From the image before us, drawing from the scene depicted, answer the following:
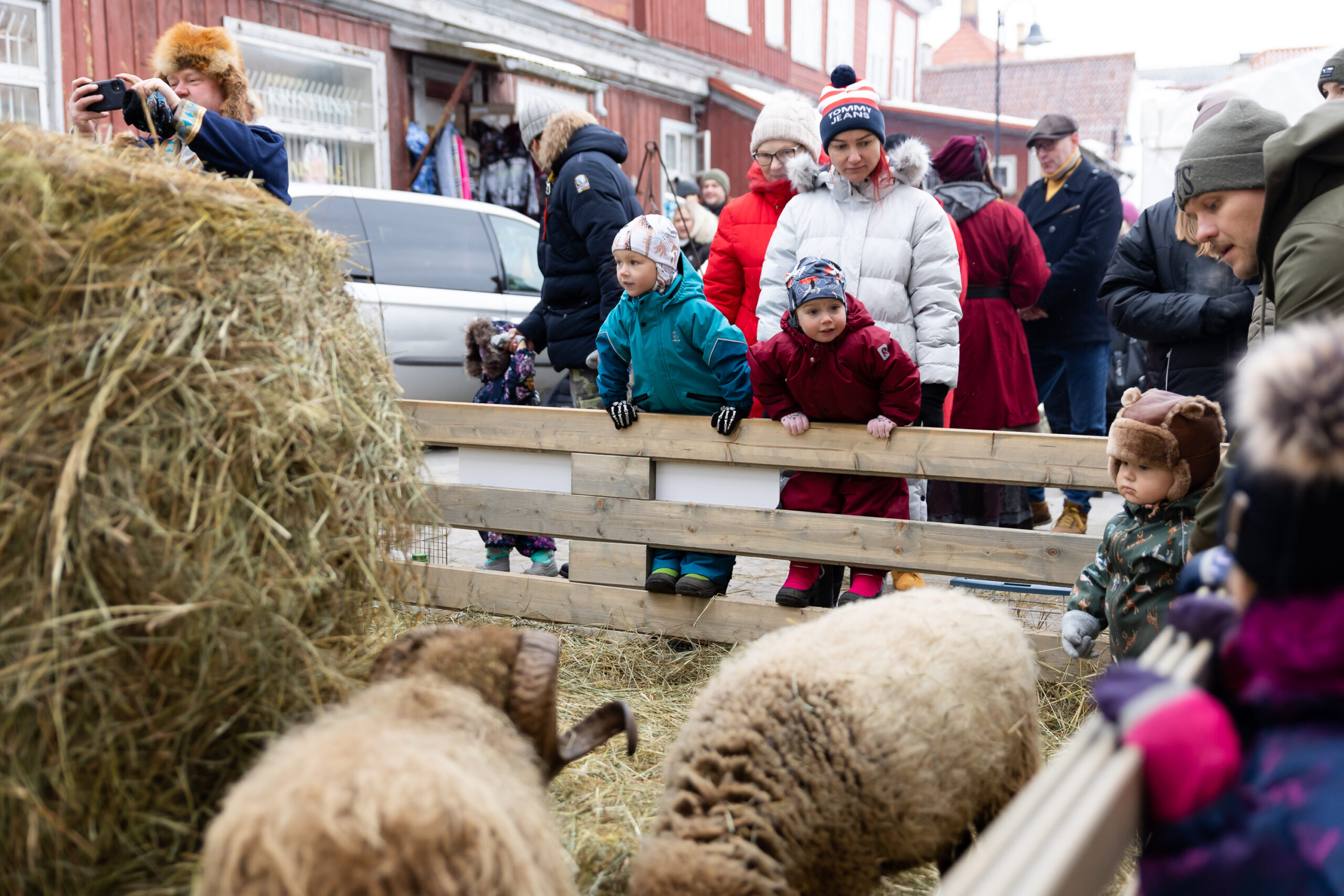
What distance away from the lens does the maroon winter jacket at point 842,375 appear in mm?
3955

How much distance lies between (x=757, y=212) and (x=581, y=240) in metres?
0.96

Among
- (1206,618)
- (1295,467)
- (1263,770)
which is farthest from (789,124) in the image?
(1263,770)

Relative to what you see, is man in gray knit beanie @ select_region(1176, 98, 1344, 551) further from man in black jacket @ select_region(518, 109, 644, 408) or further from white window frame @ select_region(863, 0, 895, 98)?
white window frame @ select_region(863, 0, 895, 98)

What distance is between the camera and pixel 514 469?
15.1ft

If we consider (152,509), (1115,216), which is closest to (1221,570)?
(152,509)

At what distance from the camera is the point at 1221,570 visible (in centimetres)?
171

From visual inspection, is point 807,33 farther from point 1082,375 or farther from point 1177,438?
point 1177,438

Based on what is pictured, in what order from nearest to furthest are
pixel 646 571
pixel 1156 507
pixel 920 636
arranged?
pixel 920 636, pixel 1156 507, pixel 646 571

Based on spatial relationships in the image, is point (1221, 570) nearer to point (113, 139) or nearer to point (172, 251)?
point (172, 251)

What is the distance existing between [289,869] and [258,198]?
5.35ft

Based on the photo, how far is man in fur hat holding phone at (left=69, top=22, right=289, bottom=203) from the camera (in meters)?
3.28

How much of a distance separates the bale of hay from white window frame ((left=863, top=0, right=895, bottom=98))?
87.8ft

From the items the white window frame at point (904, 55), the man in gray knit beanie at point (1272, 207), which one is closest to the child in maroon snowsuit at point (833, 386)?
the man in gray knit beanie at point (1272, 207)

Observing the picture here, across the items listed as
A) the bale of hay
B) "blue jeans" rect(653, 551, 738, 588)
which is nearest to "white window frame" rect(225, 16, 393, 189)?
"blue jeans" rect(653, 551, 738, 588)
